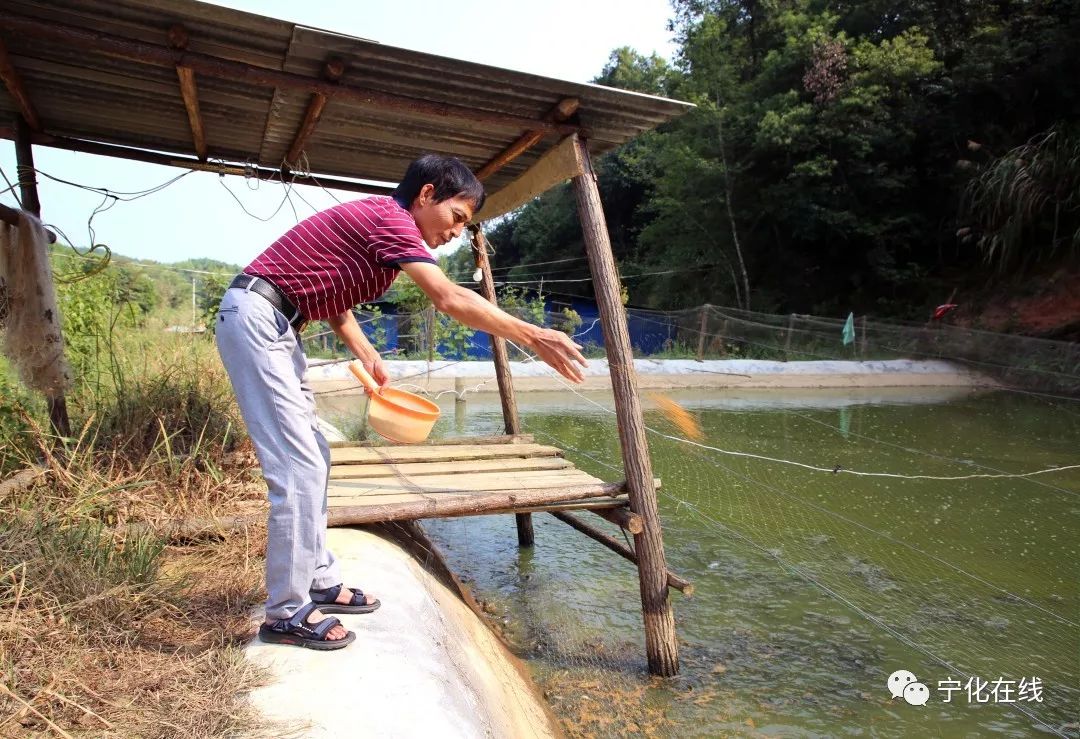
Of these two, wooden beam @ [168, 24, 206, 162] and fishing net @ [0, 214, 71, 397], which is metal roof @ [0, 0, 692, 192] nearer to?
wooden beam @ [168, 24, 206, 162]

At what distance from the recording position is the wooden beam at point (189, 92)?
2684 millimetres

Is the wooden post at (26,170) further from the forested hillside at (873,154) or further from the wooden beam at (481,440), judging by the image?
the forested hillside at (873,154)

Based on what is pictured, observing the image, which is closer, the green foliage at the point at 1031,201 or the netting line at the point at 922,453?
the netting line at the point at 922,453

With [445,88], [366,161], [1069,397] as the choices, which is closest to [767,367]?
[1069,397]

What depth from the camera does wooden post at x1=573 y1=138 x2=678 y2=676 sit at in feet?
10.2

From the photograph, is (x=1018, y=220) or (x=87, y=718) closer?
(x=87, y=718)

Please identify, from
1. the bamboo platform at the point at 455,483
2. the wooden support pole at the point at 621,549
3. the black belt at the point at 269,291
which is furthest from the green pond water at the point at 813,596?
the black belt at the point at 269,291

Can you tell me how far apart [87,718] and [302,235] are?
4.14 feet

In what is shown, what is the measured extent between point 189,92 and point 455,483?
6.87ft

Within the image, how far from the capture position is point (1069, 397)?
34.6 ft

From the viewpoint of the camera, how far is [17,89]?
126 inches

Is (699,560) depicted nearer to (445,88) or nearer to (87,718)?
(445,88)

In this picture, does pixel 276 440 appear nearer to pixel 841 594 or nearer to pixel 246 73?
pixel 246 73

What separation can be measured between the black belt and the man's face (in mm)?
451
